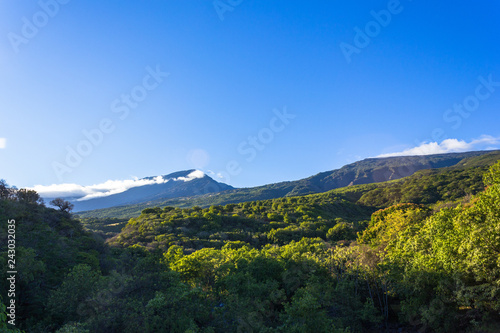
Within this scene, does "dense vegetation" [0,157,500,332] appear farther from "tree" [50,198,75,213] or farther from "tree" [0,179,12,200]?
"tree" [50,198,75,213]

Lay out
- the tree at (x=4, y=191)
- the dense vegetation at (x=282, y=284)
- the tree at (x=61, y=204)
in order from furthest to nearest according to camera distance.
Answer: the tree at (x=61, y=204), the tree at (x=4, y=191), the dense vegetation at (x=282, y=284)

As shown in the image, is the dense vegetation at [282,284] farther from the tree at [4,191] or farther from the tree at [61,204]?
the tree at [61,204]

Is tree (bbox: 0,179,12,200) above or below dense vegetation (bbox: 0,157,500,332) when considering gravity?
above

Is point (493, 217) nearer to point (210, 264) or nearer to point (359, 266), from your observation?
point (359, 266)

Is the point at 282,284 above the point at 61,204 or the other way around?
the other way around

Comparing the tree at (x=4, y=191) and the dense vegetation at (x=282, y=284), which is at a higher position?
the tree at (x=4, y=191)

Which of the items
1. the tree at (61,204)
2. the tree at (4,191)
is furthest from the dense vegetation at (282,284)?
the tree at (61,204)

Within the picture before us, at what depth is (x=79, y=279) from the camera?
15508mm

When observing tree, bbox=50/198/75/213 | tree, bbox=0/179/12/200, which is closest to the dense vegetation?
tree, bbox=0/179/12/200

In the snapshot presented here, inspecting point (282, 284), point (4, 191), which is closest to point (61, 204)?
point (4, 191)

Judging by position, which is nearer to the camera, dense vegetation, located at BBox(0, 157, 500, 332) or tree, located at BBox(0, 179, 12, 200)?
dense vegetation, located at BBox(0, 157, 500, 332)

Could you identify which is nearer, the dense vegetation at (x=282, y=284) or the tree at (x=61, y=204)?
the dense vegetation at (x=282, y=284)

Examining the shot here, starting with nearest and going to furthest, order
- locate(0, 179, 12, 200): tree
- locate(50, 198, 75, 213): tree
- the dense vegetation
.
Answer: the dense vegetation < locate(0, 179, 12, 200): tree < locate(50, 198, 75, 213): tree

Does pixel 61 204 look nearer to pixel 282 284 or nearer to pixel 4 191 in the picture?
pixel 4 191
